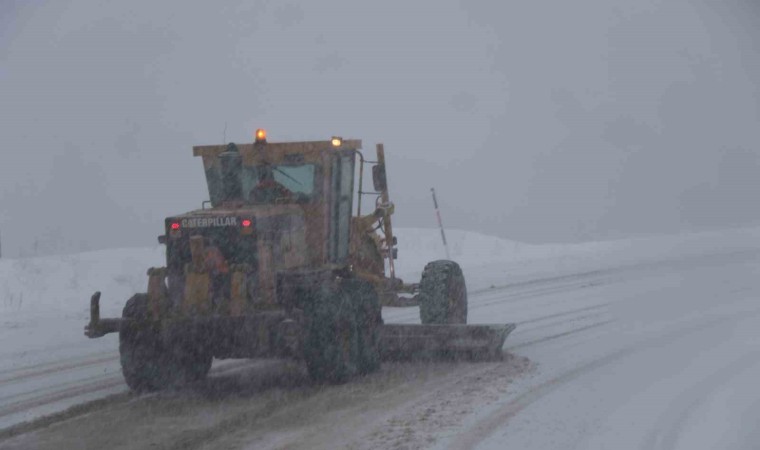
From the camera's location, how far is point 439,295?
1289 cm

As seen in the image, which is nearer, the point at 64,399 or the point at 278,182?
the point at 64,399

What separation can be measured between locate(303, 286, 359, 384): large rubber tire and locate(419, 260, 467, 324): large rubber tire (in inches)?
94.5

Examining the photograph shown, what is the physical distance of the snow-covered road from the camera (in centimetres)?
790

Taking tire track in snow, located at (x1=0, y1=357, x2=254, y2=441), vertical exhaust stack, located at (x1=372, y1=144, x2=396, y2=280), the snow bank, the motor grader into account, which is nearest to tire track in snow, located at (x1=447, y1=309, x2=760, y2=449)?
the motor grader

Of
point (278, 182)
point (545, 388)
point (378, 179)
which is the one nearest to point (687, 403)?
point (545, 388)

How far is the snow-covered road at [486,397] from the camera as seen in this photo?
25.9 feet

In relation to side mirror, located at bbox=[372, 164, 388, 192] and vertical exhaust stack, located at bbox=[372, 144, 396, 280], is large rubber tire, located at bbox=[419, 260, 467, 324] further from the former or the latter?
side mirror, located at bbox=[372, 164, 388, 192]

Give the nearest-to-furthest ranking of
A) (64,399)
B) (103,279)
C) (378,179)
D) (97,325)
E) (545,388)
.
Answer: (545,388), (64,399), (97,325), (378,179), (103,279)

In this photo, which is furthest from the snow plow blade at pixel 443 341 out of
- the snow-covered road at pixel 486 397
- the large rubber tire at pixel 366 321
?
the large rubber tire at pixel 366 321

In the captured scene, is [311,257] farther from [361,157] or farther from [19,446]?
[19,446]

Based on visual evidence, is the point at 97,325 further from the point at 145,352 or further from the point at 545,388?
the point at 545,388

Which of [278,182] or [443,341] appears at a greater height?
[278,182]

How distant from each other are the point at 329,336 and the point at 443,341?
175cm

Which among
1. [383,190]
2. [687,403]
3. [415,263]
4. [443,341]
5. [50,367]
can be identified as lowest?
[687,403]
